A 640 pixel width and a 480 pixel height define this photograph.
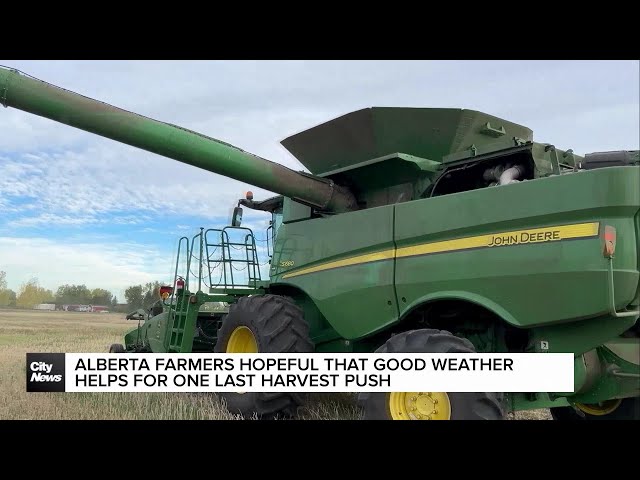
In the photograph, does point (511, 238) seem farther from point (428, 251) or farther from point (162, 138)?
point (162, 138)

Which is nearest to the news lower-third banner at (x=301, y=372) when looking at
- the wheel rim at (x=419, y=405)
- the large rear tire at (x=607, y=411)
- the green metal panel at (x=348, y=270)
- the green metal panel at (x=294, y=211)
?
the wheel rim at (x=419, y=405)

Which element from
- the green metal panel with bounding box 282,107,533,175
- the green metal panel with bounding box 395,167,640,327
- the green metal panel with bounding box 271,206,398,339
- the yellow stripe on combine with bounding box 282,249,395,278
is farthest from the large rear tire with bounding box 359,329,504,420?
the green metal panel with bounding box 282,107,533,175

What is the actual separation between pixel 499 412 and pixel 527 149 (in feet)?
6.41

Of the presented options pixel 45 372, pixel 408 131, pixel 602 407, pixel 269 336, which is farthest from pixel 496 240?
pixel 45 372

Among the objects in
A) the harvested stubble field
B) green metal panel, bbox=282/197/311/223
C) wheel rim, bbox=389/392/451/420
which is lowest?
the harvested stubble field

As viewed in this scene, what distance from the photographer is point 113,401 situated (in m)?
5.57

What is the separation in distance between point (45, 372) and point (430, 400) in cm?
315

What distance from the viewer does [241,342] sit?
5.49 m

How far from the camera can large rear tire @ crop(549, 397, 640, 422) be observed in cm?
475

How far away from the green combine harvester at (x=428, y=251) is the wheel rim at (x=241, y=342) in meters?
0.01

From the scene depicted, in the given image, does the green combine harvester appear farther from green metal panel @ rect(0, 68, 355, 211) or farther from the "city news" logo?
Result: the "city news" logo

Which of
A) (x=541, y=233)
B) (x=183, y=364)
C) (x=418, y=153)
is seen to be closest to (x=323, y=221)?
(x=418, y=153)

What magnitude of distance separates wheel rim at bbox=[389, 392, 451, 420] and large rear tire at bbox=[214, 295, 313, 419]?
136cm

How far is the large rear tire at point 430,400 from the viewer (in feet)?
11.0
